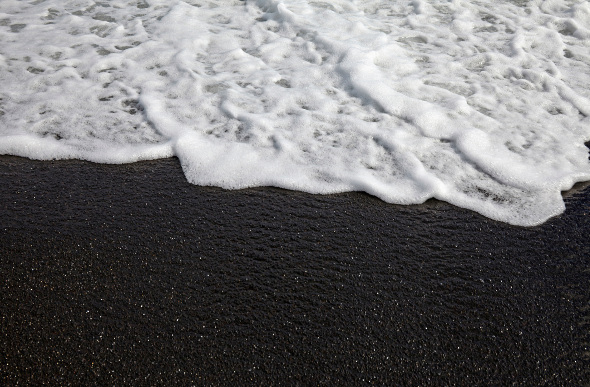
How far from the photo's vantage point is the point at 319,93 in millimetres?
3377

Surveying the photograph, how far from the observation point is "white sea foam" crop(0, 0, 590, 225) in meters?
2.75

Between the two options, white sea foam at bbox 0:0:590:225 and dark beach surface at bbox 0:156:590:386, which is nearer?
dark beach surface at bbox 0:156:590:386

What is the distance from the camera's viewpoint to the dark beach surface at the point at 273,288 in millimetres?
1786

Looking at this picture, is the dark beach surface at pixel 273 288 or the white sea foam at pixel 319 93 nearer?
the dark beach surface at pixel 273 288

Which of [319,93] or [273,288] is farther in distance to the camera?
[319,93]

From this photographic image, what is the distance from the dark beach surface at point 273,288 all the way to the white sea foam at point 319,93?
0.63 ft

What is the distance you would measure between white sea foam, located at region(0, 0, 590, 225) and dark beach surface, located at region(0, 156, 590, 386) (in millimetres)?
192

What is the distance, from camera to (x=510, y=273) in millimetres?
→ 2180

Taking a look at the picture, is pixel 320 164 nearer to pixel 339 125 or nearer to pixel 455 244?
pixel 339 125

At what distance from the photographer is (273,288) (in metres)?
2.09

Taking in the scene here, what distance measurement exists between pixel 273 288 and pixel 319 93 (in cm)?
167

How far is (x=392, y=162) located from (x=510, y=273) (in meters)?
0.89

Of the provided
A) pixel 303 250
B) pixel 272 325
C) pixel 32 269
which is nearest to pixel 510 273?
pixel 303 250

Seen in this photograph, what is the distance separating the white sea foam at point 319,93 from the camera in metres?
2.75
